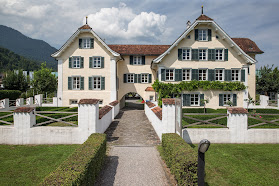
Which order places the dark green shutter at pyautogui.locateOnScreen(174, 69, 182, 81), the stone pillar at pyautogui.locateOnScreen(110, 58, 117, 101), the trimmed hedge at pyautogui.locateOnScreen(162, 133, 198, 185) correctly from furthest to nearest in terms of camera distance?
the stone pillar at pyautogui.locateOnScreen(110, 58, 117, 101)
the dark green shutter at pyautogui.locateOnScreen(174, 69, 182, 81)
the trimmed hedge at pyautogui.locateOnScreen(162, 133, 198, 185)

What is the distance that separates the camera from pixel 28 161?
686cm

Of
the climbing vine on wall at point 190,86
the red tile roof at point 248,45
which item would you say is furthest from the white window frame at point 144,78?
the red tile roof at point 248,45

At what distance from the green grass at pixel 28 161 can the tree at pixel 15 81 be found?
30.8 metres

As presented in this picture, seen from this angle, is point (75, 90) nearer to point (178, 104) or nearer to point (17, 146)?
point (17, 146)

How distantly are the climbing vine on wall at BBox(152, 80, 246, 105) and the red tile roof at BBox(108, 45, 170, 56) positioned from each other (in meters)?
6.40

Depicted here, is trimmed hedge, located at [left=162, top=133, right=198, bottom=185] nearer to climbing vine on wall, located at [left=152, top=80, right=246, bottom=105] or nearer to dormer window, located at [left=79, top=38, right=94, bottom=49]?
climbing vine on wall, located at [left=152, top=80, right=246, bottom=105]

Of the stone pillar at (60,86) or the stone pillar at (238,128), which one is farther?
the stone pillar at (60,86)

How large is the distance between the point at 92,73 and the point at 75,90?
321cm

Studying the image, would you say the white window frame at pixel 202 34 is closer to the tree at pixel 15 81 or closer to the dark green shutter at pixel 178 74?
the dark green shutter at pixel 178 74

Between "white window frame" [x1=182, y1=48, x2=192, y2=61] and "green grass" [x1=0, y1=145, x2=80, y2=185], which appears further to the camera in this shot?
"white window frame" [x1=182, y1=48, x2=192, y2=61]

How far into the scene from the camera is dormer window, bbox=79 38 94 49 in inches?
925

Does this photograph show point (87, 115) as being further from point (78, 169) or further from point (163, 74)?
point (163, 74)

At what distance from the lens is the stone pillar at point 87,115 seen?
8.95 meters

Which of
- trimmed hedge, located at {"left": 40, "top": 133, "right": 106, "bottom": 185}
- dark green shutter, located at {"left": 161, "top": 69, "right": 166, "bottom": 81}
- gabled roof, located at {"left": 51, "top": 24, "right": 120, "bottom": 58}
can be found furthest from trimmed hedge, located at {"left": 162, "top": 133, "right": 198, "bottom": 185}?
gabled roof, located at {"left": 51, "top": 24, "right": 120, "bottom": 58}
